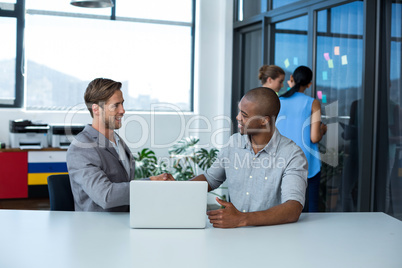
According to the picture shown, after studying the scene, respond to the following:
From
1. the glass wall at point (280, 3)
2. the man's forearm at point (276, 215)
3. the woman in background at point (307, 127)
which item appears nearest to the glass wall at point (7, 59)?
the glass wall at point (280, 3)

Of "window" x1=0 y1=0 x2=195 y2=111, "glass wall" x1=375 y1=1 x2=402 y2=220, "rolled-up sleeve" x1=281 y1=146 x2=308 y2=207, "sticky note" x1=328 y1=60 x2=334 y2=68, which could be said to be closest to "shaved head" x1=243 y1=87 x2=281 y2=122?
"rolled-up sleeve" x1=281 y1=146 x2=308 y2=207

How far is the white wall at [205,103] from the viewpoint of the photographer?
20.7 ft

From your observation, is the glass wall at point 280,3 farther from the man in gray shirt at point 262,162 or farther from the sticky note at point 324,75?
the man in gray shirt at point 262,162

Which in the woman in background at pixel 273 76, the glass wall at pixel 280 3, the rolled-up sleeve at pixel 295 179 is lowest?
the rolled-up sleeve at pixel 295 179

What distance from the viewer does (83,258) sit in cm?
174

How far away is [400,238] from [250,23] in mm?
4233

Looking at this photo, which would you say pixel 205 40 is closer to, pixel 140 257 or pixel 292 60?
pixel 292 60

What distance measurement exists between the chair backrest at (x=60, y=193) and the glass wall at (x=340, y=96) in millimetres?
2440

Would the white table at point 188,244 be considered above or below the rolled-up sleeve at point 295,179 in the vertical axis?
below

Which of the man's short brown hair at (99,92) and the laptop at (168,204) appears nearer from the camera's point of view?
the laptop at (168,204)

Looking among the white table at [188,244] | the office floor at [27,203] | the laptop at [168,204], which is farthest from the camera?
the office floor at [27,203]

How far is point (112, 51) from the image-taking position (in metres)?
6.26

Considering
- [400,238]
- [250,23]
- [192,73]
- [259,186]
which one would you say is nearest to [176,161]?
[192,73]

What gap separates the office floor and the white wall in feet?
4.17
